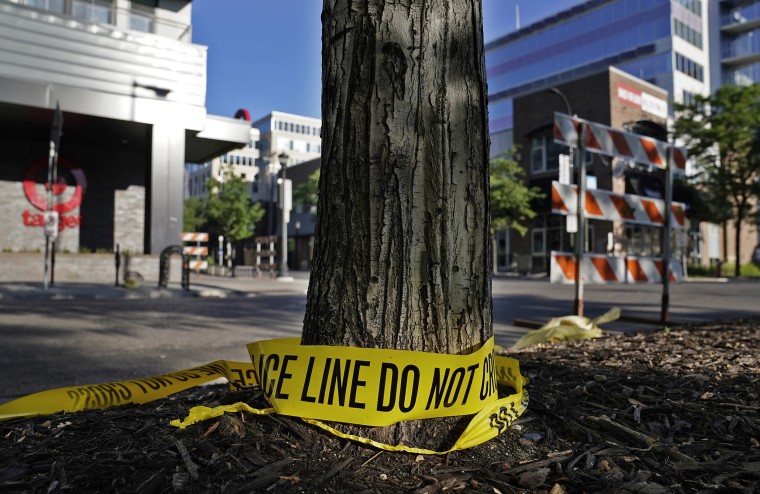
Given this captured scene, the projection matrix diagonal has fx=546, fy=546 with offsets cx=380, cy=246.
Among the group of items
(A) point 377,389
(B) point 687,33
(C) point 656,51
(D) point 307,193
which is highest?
(B) point 687,33

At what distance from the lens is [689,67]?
156ft

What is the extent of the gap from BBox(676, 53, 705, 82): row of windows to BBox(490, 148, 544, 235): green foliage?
21.6 m

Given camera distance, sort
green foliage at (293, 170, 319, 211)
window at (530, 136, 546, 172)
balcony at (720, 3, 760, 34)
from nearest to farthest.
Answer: window at (530, 136, 546, 172), green foliage at (293, 170, 319, 211), balcony at (720, 3, 760, 34)

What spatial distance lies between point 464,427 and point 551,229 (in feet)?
119

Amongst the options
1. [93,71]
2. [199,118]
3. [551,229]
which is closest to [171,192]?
[199,118]

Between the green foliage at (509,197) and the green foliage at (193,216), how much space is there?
28170 millimetres

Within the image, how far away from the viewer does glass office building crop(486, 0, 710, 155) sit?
1844 inches

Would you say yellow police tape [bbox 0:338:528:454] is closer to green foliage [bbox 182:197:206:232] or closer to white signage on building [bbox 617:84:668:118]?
white signage on building [bbox 617:84:668:118]

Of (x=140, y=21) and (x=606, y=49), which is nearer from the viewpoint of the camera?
(x=140, y=21)

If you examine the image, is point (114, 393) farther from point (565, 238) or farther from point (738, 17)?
point (738, 17)

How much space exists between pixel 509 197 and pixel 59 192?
24.3 metres

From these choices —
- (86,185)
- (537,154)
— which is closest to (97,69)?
(86,185)

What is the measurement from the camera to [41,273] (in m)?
17.6

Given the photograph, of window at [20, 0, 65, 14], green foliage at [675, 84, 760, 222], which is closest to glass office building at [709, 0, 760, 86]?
green foliage at [675, 84, 760, 222]
